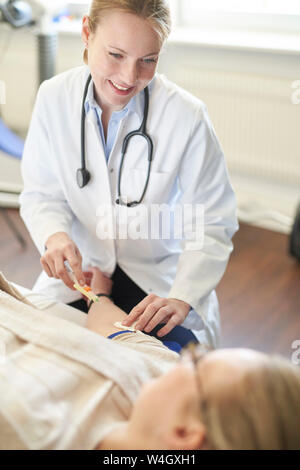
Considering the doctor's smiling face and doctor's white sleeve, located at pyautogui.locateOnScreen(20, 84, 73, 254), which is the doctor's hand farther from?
the doctor's smiling face

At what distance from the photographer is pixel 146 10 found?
1233 mm

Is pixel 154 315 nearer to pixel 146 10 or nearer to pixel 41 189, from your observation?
pixel 41 189

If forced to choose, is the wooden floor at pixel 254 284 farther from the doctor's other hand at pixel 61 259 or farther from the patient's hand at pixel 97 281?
the doctor's other hand at pixel 61 259

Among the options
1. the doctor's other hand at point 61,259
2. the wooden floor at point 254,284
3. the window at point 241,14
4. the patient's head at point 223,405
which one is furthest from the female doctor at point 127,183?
the window at point 241,14

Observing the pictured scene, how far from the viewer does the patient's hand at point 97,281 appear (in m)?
1.50

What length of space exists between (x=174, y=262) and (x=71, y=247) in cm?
34

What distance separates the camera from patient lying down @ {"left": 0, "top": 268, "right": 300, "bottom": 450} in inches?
30.0

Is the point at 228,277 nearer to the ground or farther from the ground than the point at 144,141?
nearer to the ground

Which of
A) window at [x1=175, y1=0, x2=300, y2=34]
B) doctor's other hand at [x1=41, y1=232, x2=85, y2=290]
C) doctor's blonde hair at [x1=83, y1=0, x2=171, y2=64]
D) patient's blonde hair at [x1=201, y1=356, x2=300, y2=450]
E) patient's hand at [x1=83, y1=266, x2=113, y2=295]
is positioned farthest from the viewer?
window at [x1=175, y1=0, x2=300, y2=34]

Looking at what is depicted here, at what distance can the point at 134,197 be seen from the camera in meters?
1.50

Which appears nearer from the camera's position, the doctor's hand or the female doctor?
the doctor's hand

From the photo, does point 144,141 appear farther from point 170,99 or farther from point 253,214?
point 253,214

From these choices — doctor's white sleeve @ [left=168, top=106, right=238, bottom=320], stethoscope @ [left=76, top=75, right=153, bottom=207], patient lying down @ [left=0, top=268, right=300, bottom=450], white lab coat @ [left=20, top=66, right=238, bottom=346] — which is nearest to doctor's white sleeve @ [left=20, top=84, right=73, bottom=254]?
white lab coat @ [left=20, top=66, right=238, bottom=346]

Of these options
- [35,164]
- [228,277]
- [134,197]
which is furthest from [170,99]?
[228,277]
